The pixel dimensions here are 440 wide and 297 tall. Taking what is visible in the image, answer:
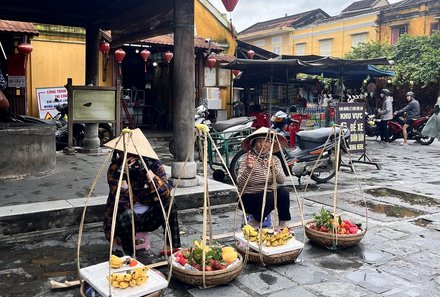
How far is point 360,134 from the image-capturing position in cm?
923

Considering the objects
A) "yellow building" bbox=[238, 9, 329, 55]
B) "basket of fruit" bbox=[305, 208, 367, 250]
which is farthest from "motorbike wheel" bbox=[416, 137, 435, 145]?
"yellow building" bbox=[238, 9, 329, 55]

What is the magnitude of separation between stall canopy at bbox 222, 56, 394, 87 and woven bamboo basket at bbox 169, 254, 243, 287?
907cm

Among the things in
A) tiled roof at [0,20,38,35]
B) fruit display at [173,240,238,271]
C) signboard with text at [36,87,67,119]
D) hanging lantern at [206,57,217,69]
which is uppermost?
tiled roof at [0,20,38,35]

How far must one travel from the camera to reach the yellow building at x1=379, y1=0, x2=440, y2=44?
25562mm

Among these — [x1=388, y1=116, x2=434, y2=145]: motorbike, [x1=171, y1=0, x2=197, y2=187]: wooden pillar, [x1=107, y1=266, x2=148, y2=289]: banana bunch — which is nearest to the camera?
[x1=107, y1=266, x2=148, y2=289]: banana bunch

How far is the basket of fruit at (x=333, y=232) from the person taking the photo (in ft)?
14.0

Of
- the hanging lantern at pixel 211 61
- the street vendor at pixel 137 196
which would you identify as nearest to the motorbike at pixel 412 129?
the hanging lantern at pixel 211 61

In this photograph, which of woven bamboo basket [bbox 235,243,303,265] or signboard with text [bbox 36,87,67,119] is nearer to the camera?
woven bamboo basket [bbox 235,243,303,265]

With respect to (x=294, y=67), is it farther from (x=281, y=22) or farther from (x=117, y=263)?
(x=281, y=22)

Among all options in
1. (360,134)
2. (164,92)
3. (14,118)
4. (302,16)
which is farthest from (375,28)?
(14,118)

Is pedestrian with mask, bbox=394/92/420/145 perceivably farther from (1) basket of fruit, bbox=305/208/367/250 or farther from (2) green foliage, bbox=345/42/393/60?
(1) basket of fruit, bbox=305/208/367/250

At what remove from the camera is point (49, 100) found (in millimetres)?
13586

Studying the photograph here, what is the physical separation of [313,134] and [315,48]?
81.6ft

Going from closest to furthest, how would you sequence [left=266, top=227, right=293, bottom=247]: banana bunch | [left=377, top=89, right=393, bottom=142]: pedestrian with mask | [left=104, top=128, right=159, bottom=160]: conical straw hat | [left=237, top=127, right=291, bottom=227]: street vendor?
[left=104, top=128, right=159, bottom=160]: conical straw hat < [left=266, top=227, right=293, bottom=247]: banana bunch < [left=237, top=127, right=291, bottom=227]: street vendor < [left=377, top=89, right=393, bottom=142]: pedestrian with mask
